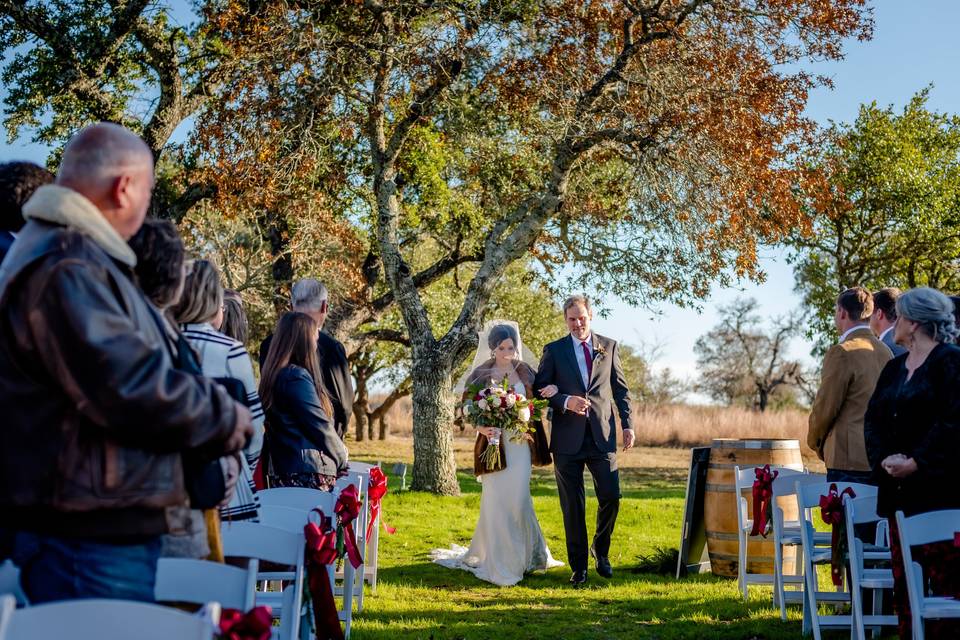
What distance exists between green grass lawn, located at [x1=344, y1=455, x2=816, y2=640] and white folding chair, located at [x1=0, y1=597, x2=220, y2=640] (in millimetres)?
4343

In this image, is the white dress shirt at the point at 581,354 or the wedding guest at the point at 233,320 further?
the white dress shirt at the point at 581,354

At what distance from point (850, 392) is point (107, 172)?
19.4 feet

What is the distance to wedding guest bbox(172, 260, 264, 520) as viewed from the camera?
4062mm

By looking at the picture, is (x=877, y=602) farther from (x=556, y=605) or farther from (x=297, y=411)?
(x=297, y=411)

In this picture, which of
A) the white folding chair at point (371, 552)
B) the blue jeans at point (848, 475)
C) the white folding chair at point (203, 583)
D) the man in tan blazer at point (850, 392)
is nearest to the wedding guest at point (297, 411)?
the white folding chair at point (371, 552)

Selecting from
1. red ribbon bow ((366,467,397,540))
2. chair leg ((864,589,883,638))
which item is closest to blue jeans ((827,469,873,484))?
chair leg ((864,589,883,638))

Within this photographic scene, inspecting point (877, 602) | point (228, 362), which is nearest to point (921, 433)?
point (877, 602)

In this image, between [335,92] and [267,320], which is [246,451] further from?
[267,320]

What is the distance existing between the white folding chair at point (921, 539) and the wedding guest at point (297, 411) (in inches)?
133

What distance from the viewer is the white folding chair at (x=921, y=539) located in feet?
15.2

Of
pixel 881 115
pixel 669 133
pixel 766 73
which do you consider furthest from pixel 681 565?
pixel 881 115

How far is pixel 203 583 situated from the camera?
2.85m

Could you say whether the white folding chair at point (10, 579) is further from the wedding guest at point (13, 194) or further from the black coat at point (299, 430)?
the black coat at point (299, 430)

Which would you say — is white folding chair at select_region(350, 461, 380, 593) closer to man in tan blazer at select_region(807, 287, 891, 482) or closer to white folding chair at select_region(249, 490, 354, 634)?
white folding chair at select_region(249, 490, 354, 634)
